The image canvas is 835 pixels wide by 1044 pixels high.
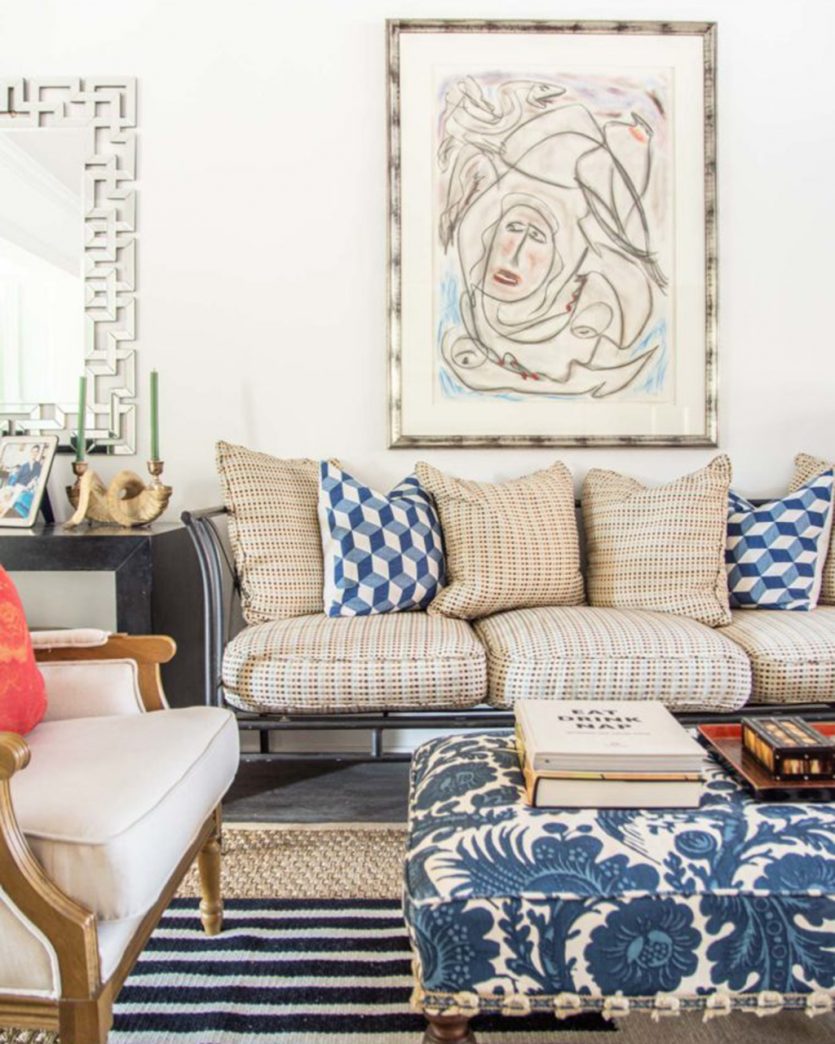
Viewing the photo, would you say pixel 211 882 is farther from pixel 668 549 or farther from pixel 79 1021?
pixel 668 549

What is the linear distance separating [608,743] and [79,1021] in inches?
28.5

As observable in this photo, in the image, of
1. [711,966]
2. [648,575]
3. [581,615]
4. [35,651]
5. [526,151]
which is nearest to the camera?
[711,966]

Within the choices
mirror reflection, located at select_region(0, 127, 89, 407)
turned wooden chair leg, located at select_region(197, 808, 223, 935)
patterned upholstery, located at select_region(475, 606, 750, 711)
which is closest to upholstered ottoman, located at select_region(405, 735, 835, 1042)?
turned wooden chair leg, located at select_region(197, 808, 223, 935)

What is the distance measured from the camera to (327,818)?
1944 mm

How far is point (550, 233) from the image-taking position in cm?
253

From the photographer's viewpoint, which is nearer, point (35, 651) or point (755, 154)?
point (35, 651)

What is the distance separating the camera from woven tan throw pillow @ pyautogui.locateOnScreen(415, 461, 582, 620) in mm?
2156

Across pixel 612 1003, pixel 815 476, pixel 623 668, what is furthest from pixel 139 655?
pixel 815 476

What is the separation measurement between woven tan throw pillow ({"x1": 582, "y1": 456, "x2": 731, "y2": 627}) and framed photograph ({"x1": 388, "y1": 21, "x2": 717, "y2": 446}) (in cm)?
39

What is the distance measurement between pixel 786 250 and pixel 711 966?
2388 mm

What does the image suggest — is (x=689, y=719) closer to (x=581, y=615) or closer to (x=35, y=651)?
(x=581, y=615)

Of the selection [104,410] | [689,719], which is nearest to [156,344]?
[104,410]

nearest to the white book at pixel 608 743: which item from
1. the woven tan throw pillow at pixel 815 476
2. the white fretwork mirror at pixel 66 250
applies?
the woven tan throw pillow at pixel 815 476

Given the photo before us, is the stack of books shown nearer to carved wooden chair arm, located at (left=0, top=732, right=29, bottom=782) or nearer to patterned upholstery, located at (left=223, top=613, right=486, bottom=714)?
carved wooden chair arm, located at (left=0, top=732, right=29, bottom=782)
